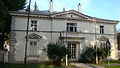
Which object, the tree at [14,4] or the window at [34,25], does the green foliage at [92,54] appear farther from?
the tree at [14,4]

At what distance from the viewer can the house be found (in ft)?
89.5

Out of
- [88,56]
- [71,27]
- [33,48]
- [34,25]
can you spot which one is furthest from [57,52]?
[71,27]

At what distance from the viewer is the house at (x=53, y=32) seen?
27.3 m

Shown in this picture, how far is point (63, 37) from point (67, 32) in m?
1.42

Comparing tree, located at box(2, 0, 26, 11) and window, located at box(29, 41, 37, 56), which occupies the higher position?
tree, located at box(2, 0, 26, 11)

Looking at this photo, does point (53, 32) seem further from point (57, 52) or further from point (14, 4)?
point (14, 4)

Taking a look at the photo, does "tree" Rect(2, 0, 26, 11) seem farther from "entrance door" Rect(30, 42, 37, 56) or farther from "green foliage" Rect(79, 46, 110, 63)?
"green foliage" Rect(79, 46, 110, 63)

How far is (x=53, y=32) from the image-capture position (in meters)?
28.9

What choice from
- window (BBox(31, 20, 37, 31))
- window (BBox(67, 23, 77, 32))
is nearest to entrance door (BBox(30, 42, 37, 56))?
window (BBox(31, 20, 37, 31))

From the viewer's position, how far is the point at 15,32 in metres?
27.3

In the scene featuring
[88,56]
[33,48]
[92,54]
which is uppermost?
[33,48]

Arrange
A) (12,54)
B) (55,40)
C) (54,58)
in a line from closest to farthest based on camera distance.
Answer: (54,58) → (12,54) → (55,40)

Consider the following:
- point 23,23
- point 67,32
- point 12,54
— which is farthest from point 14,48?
point 67,32

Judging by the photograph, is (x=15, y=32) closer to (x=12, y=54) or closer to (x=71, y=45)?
(x=12, y=54)
